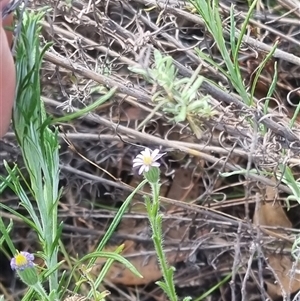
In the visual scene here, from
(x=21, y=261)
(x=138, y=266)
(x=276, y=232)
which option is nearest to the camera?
(x=21, y=261)

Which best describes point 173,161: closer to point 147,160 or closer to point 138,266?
point 138,266

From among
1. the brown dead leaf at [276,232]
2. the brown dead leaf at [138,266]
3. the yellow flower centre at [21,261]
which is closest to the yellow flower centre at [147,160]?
the yellow flower centre at [21,261]

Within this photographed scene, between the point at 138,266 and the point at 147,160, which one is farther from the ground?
the point at 147,160

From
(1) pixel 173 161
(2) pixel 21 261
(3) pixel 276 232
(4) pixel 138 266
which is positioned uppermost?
(2) pixel 21 261

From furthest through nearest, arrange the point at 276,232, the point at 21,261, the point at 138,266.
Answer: the point at 138,266
the point at 276,232
the point at 21,261

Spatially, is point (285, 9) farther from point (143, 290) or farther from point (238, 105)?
point (143, 290)

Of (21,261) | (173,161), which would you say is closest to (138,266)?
(173,161)

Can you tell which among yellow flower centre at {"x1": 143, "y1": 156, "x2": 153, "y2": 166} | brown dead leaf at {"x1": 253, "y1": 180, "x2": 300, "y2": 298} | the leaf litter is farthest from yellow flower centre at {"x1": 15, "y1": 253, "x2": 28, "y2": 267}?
brown dead leaf at {"x1": 253, "y1": 180, "x2": 300, "y2": 298}

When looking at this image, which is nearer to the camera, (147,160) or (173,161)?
(147,160)

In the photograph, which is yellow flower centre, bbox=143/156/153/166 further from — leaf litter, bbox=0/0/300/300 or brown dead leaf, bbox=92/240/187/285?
brown dead leaf, bbox=92/240/187/285
